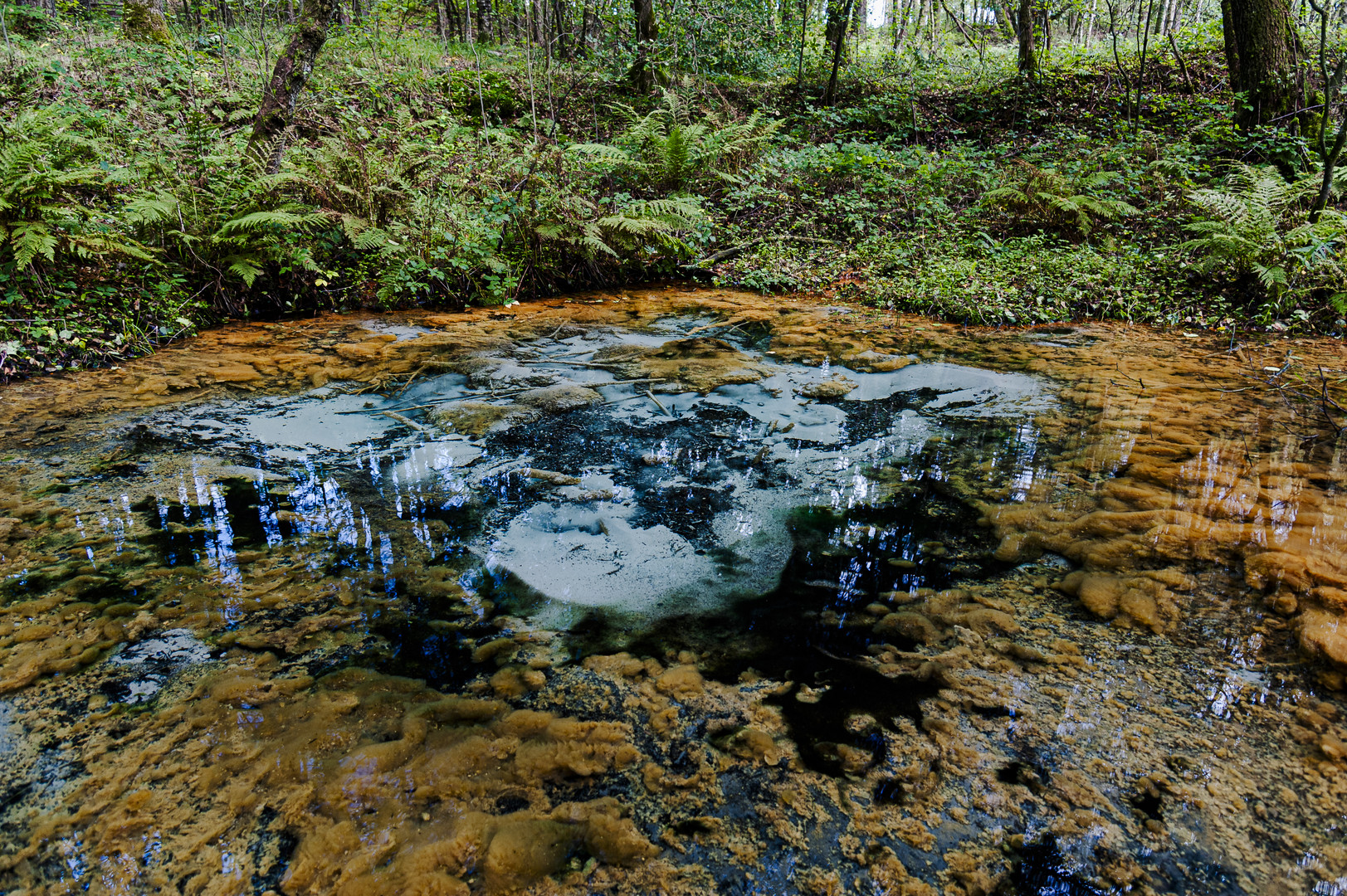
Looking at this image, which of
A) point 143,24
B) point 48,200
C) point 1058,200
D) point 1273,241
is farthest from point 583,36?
point 1273,241

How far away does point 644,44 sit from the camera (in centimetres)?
1098

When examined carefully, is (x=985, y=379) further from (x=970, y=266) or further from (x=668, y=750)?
(x=668, y=750)

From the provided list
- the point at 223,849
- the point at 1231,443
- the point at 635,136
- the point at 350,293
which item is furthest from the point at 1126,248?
the point at 223,849

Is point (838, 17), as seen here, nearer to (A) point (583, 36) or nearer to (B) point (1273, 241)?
(A) point (583, 36)

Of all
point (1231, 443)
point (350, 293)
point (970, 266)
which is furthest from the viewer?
point (970, 266)

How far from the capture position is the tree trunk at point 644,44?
36.2 ft

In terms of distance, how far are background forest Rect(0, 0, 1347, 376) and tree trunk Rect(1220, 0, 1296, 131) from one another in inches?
1.2

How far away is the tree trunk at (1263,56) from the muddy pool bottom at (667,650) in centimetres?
666

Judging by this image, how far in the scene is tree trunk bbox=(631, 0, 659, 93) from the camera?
1104 cm

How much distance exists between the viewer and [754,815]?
1460 mm

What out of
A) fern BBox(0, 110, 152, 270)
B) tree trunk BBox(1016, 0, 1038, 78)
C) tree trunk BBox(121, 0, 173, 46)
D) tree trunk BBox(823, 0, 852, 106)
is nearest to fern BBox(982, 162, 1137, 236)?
tree trunk BBox(823, 0, 852, 106)

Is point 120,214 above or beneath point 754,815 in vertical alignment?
above

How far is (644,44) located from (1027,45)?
272 inches

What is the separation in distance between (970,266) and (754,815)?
6.38 m
